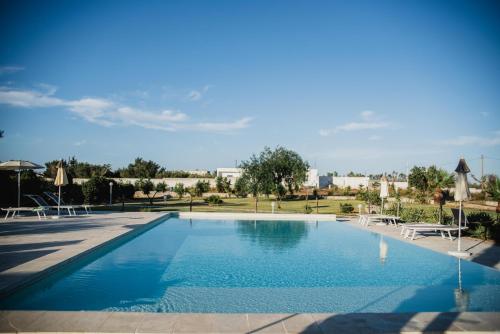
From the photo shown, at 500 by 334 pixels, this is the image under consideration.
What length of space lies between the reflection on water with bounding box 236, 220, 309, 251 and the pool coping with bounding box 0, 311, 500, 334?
625 cm

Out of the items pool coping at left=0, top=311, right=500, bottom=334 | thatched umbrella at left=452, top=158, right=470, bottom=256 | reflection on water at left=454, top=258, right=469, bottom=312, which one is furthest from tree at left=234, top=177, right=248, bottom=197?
pool coping at left=0, top=311, right=500, bottom=334

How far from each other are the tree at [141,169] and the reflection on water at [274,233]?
36.4 metres

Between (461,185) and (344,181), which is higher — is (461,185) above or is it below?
above

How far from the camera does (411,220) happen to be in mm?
14719

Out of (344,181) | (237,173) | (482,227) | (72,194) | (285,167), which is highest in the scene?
(285,167)

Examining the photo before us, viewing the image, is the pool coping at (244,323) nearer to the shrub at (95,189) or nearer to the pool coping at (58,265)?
the pool coping at (58,265)

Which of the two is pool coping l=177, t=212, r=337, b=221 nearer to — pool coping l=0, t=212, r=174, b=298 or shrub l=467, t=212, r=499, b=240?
pool coping l=0, t=212, r=174, b=298

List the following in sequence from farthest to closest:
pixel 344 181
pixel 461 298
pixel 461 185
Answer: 1. pixel 344 181
2. pixel 461 185
3. pixel 461 298

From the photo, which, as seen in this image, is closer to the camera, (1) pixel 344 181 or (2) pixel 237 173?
(1) pixel 344 181

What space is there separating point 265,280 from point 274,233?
6.35 meters

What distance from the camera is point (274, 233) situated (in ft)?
43.1

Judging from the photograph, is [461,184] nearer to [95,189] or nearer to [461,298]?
[461,298]

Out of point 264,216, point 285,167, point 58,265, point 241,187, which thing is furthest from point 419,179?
point 58,265

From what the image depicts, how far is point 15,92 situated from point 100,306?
18.7 meters
